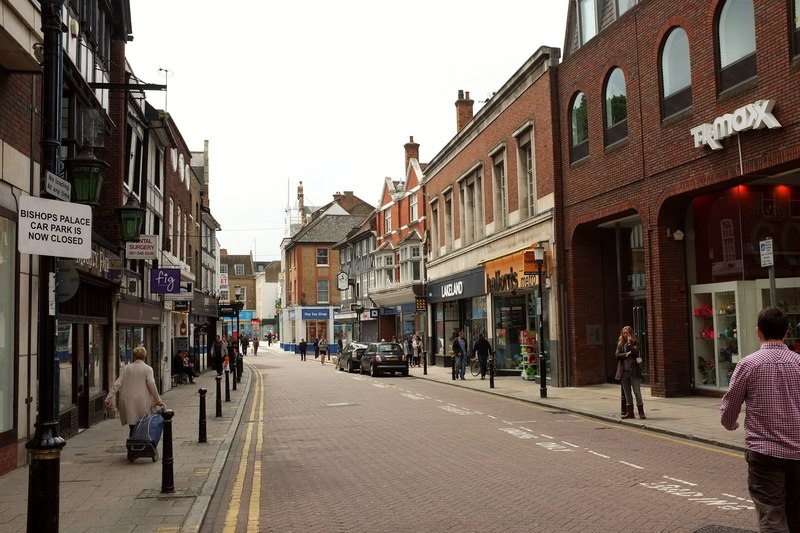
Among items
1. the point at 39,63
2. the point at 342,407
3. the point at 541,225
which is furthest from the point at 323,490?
the point at 541,225

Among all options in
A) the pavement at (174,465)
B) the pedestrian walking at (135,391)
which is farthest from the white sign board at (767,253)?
the pedestrian walking at (135,391)

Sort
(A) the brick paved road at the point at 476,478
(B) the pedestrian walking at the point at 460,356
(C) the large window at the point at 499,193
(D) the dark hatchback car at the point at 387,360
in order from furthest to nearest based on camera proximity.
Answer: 1. (D) the dark hatchback car at the point at 387,360
2. (C) the large window at the point at 499,193
3. (B) the pedestrian walking at the point at 460,356
4. (A) the brick paved road at the point at 476,478

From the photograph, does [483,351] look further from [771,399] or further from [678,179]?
[771,399]

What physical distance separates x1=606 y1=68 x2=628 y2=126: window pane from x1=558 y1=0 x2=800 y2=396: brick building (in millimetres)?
54

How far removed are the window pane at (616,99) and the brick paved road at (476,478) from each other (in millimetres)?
8640

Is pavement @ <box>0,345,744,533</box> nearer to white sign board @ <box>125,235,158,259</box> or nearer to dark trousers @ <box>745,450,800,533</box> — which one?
white sign board @ <box>125,235,158,259</box>

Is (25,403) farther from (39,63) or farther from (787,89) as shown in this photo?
(787,89)

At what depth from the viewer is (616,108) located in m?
20.2

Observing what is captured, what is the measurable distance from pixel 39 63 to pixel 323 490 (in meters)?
A: 6.87

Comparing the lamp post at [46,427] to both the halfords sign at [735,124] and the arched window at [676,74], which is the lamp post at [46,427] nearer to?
the halfords sign at [735,124]

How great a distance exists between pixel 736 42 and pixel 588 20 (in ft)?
24.1

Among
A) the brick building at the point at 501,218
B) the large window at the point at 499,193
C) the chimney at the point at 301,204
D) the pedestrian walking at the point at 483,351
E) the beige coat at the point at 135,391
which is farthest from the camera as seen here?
the chimney at the point at 301,204

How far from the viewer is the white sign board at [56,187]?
6141 millimetres

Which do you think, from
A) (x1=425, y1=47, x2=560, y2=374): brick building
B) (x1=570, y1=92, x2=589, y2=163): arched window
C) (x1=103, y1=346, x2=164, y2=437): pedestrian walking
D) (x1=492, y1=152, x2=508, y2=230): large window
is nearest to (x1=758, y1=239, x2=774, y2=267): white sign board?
(x1=425, y1=47, x2=560, y2=374): brick building
